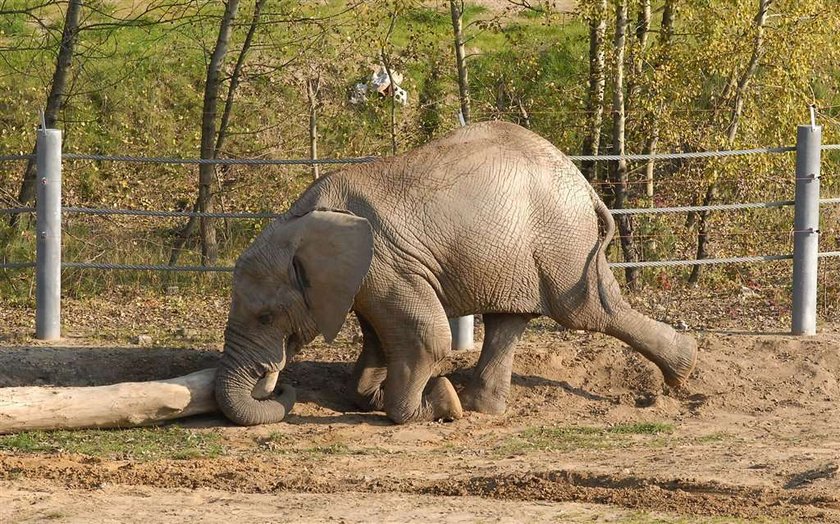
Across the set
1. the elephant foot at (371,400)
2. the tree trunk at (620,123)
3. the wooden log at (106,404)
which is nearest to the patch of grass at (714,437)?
the elephant foot at (371,400)

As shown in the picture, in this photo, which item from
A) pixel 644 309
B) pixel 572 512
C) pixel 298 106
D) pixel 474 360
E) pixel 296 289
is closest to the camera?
pixel 572 512

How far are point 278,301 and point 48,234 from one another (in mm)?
2404

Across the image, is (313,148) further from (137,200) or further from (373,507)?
(373,507)

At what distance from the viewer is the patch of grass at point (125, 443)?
8336 millimetres

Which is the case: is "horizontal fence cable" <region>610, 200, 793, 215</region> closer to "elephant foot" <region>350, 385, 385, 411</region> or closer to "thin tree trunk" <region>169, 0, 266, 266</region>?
"elephant foot" <region>350, 385, 385, 411</region>

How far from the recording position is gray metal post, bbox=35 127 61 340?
10.6m

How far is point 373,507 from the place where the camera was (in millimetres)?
6859

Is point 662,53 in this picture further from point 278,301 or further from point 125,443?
point 125,443

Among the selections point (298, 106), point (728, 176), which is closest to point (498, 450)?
point (728, 176)

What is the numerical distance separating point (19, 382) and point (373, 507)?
12.8 ft

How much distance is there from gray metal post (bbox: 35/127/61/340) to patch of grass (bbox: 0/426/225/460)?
6.69ft

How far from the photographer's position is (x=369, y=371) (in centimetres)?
979

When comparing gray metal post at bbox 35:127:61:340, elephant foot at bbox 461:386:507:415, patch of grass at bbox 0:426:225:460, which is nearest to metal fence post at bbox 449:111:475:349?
elephant foot at bbox 461:386:507:415

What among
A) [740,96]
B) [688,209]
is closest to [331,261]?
[688,209]
